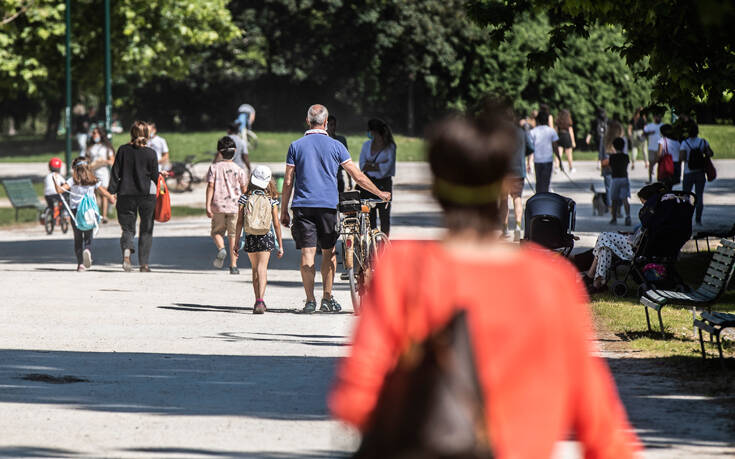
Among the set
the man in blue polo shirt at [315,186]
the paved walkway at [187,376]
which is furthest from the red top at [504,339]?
the man in blue polo shirt at [315,186]

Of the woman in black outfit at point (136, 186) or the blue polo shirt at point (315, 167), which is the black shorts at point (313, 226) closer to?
the blue polo shirt at point (315, 167)

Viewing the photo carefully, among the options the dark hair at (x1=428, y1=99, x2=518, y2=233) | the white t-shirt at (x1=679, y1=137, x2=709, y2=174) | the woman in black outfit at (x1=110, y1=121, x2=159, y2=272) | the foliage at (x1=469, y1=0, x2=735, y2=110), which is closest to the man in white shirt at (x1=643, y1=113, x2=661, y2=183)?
the white t-shirt at (x1=679, y1=137, x2=709, y2=174)

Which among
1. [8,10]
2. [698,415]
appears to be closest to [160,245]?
A: [698,415]

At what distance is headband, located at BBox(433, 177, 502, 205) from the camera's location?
2.97 meters

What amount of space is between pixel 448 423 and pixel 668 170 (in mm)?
17251

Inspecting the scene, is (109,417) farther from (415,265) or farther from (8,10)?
(8,10)

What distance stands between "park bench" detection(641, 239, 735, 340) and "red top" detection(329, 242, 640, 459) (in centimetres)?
745

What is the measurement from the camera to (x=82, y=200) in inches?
655

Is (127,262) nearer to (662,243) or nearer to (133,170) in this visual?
(133,170)

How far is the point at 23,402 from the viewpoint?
7879mm

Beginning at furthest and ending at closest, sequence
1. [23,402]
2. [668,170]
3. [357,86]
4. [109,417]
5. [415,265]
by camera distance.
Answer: [357,86], [668,170], [23,402], [109,417], [415,265]

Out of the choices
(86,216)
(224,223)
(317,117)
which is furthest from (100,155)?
(317,117)

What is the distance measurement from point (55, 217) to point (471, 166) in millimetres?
20951

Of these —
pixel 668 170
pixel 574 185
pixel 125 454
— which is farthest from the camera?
pixel 574 185
